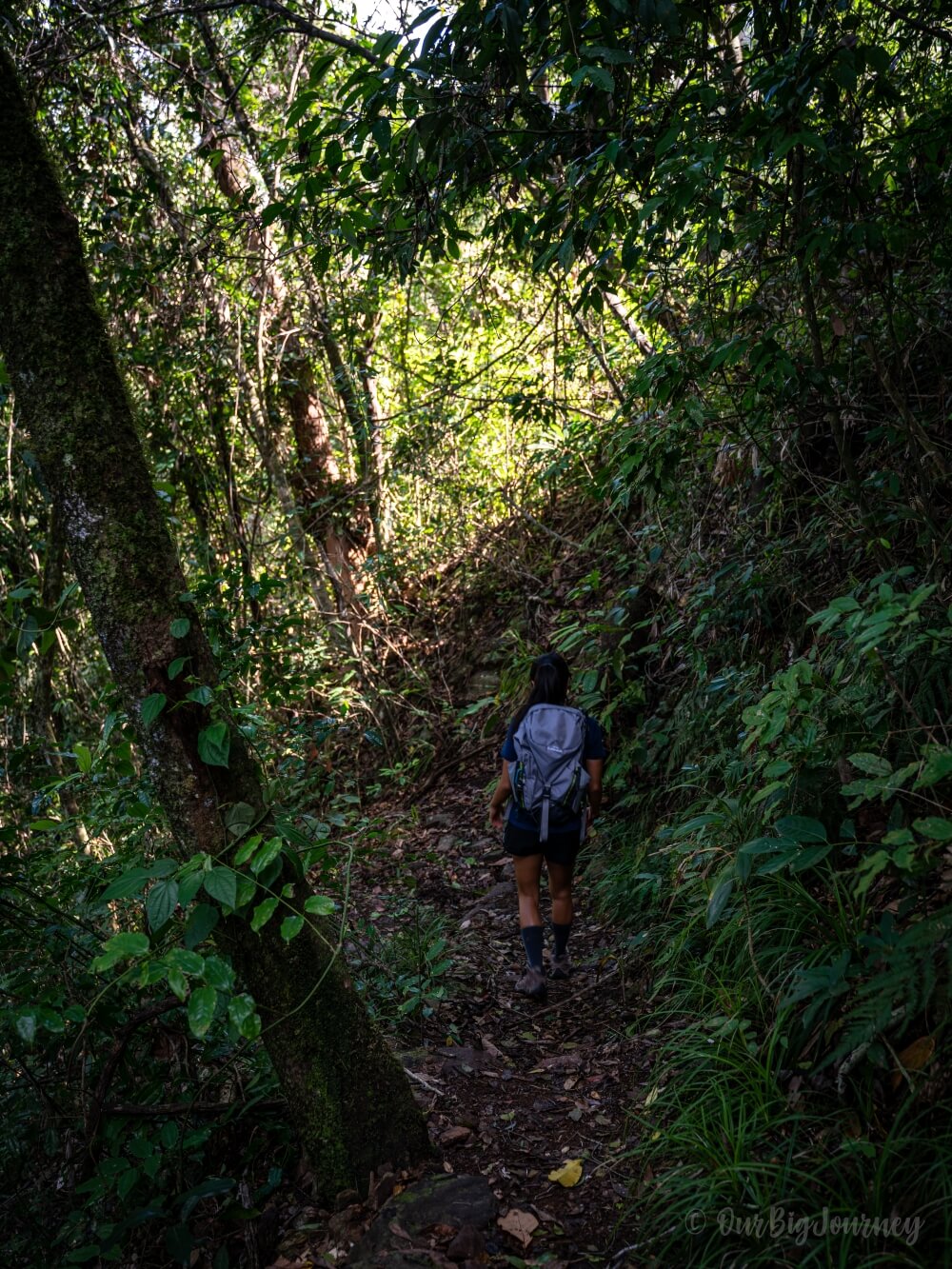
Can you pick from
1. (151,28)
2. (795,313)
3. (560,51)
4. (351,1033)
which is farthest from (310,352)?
(351,1033)

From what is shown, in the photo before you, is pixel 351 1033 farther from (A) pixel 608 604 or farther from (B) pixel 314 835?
(A) pixel 608 604

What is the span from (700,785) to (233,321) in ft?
22.1

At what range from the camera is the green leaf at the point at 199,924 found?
231cm

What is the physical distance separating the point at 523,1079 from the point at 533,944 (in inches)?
35.1

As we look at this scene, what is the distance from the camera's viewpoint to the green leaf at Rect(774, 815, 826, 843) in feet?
8.91

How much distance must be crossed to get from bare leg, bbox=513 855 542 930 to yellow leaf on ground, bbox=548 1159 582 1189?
1.57 metres

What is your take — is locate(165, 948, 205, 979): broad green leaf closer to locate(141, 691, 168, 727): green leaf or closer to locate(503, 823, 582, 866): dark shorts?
locate(141, 691, 168, 727): green leaf

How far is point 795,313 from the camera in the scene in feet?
18.3

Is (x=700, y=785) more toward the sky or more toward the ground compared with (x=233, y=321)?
more toward the ground

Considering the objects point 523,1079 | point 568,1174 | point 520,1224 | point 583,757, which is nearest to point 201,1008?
point 520,1224

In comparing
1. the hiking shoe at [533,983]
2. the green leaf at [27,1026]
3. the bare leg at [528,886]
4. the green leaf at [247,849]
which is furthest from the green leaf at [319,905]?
the hiking shoe at [533,983]

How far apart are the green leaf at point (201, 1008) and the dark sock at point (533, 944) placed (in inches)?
108

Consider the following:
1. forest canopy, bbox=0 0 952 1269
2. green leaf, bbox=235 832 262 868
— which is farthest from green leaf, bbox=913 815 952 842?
green leaf, bbox=235 832 262 868

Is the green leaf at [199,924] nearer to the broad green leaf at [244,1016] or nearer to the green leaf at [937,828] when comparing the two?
the broad green leaf at [244,1016]
